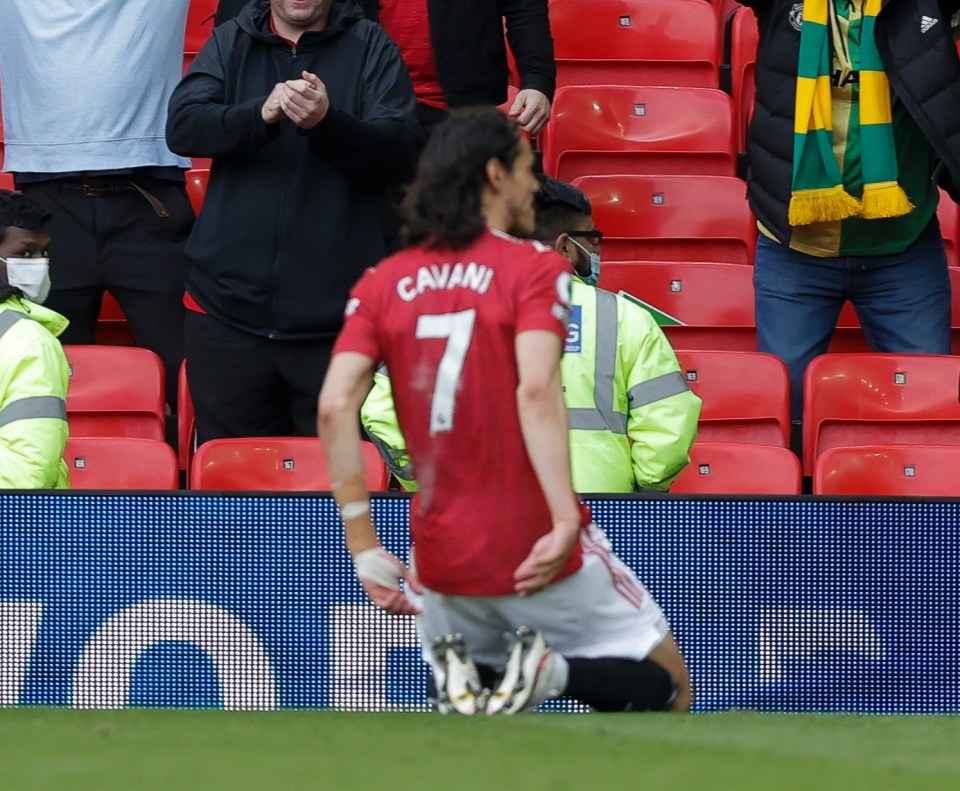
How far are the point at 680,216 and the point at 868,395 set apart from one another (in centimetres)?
145

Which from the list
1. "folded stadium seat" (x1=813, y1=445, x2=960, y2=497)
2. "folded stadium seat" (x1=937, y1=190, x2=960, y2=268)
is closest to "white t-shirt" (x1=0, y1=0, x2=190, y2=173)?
"folded stadium seat" (x1=813, y1=445, x2=960, y2=497)

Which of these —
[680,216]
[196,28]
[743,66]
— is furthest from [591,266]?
[196,28]

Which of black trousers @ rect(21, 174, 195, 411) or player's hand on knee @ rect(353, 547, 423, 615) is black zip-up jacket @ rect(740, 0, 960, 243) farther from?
player's hand on knee @ rect(353, 547, 423, 615)

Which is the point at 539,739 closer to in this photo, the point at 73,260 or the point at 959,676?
the point at 959,676

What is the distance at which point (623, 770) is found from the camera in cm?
295

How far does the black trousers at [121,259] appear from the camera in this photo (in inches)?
250

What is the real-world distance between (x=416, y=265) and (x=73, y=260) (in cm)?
316

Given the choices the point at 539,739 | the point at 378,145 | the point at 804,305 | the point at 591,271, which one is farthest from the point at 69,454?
the point at 539,739

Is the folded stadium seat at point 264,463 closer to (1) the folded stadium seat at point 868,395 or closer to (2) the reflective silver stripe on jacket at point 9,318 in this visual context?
(2) the reflective silver stripe on jacket at point 9,318

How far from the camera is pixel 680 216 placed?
7.16m

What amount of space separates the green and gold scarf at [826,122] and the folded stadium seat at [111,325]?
2.66 m

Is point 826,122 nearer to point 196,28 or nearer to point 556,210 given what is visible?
point 556,210

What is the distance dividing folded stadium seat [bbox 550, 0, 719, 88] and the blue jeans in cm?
209

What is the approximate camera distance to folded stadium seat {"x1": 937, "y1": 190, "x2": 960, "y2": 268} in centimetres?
726
